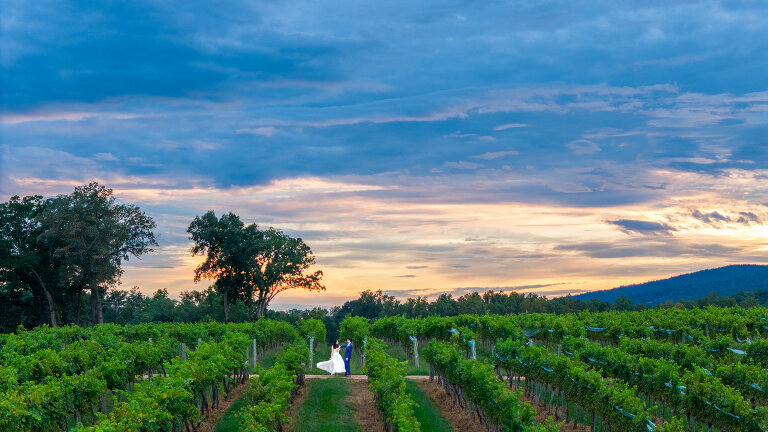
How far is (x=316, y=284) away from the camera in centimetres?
8394

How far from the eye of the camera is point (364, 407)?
93.4ft

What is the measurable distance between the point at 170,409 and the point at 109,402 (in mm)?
12732

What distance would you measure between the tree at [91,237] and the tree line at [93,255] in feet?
0.31

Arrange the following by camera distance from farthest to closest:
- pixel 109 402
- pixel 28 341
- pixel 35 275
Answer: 1. pixel 35 275
2. pixel 28 341
3. pixel 109 402

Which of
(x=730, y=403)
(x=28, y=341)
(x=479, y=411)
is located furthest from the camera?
(x=28, y=341)

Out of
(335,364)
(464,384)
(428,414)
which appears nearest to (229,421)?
(428,414)

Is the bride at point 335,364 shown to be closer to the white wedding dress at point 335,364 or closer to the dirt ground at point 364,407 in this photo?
the white wedding dress at point 335,364

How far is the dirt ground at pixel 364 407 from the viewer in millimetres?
25769

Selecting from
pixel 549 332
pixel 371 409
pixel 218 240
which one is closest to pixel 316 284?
pixel 218 240

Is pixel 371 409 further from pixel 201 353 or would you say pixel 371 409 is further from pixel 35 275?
pixel 35 275

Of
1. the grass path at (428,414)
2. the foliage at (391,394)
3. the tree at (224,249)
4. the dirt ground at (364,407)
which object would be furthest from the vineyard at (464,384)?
the tree at (224,249)

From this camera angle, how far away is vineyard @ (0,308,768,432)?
2009cm

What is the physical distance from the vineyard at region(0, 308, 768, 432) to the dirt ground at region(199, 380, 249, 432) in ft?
0.89

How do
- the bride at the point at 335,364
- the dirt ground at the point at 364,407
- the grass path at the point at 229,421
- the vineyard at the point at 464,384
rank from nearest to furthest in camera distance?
the vineyard at the point at 464,384 < the grass path at the point at 229,421 < the dirt ground at the point at 364,407 < the bride at the point at 335,364
